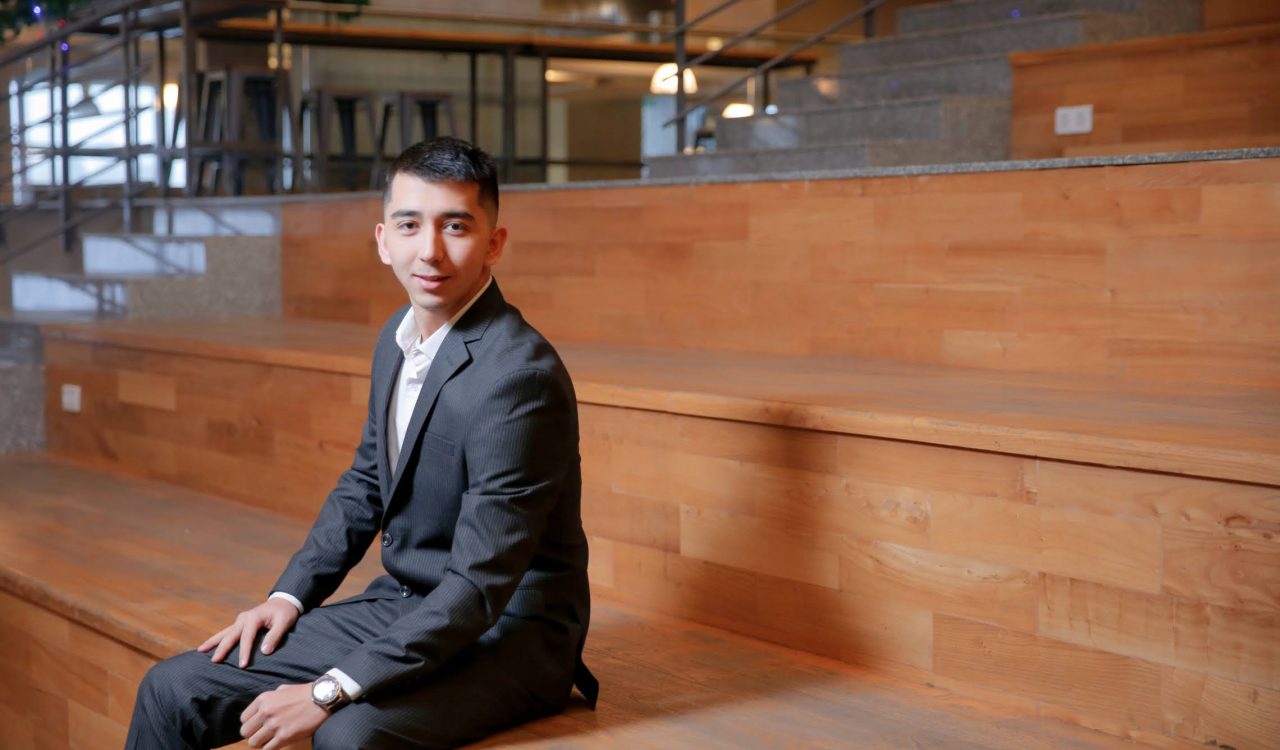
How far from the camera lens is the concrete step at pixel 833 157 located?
143 inches

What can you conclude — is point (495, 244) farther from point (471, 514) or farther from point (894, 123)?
point (894, 123)

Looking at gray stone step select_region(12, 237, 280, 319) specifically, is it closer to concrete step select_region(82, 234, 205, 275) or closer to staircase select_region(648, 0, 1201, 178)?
concrete step select_region(82, 234, 205, 275)

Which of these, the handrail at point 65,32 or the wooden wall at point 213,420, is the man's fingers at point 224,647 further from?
the handrail at point 65,32

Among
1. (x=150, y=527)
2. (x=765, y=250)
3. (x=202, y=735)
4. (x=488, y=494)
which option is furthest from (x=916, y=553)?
(x=150, y=527)

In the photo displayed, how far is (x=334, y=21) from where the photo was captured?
6277mm

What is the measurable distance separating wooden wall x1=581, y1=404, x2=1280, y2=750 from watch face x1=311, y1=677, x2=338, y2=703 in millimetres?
811

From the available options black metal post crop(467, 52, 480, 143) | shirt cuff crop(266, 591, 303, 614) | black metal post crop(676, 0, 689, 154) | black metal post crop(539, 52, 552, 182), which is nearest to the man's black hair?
shirt cuff crop(266, 591, 303, 614)

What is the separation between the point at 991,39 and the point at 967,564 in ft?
8.87

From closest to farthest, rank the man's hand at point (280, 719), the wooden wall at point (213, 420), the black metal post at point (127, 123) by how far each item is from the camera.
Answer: the man's hand at point (280, 719) < the wooden wall at point (213, 420) < the black metal post at point (127, 123)

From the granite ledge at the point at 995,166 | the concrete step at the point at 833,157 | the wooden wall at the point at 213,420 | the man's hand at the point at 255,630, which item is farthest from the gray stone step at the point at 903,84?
the man's hand at the point at 255,630

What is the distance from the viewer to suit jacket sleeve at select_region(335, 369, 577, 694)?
58.5 inches

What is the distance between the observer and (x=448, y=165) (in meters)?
1.60

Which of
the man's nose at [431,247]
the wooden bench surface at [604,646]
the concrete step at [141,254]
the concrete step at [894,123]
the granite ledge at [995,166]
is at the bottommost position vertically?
the wooden bench surface at [604,646]

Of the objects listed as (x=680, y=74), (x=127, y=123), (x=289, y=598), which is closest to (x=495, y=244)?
(x=289, y=598)
